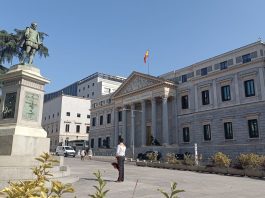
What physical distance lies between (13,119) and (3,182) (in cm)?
324

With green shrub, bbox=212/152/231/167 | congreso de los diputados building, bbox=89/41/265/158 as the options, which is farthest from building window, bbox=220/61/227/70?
green shrub, bbox=212/152/231/167

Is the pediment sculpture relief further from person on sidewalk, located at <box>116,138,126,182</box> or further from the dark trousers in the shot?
the dark trousers

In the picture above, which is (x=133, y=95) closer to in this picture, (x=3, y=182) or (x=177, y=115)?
(x=177, y=115)

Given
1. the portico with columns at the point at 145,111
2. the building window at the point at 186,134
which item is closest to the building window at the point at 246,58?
the portico with columns at the point at 145,111

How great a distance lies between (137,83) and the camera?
48.2 m

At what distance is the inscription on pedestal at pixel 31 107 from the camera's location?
10.9 metres

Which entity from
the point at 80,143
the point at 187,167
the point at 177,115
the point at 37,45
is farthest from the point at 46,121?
the point at 37,45

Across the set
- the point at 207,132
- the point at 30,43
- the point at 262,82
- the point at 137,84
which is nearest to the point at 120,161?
the point at 30,43

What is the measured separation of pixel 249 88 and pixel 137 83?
20636 mm

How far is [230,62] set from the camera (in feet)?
117

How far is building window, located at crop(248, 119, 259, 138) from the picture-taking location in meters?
31.5

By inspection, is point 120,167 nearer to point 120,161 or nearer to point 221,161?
point 120,161

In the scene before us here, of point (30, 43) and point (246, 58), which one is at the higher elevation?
point (246, 58)

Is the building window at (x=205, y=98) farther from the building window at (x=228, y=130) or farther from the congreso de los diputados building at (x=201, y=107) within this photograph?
the building window at (x=228, y=130)
